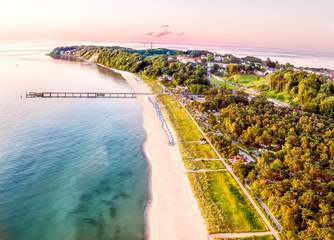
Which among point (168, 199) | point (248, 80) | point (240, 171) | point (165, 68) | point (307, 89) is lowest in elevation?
point (168, 199)

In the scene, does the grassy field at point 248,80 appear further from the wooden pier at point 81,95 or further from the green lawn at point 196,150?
the green lawn at point 196,150

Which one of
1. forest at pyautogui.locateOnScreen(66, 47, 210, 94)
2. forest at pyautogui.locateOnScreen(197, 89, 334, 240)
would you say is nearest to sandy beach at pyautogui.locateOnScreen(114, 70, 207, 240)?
forest at pyautogui.locateOnScreen(197, 89, 334, 240)

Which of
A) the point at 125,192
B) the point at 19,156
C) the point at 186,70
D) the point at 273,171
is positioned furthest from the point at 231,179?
the point at 186,70

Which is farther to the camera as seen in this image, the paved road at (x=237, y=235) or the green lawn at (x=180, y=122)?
the green lawn at (x=180, y=122)

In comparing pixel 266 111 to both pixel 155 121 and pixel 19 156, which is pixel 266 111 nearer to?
pixel 155 121

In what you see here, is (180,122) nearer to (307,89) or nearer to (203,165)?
(203,165)

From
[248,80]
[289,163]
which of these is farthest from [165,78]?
[289,163]

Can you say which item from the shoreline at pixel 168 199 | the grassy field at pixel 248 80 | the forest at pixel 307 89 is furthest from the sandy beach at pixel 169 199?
the grassy field at pixel 248 80
